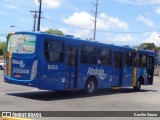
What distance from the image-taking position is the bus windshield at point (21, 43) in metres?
16.1

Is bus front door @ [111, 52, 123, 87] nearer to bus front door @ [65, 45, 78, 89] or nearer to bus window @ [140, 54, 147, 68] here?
bus window @ [140, 54, 147, 68]

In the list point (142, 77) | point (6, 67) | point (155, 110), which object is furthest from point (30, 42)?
point (142, 77)

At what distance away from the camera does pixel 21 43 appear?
1662cm

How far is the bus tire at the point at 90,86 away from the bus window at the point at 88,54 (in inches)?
37.6

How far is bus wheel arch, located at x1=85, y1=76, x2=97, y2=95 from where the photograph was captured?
1885 centimetres

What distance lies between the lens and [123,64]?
21.8 metres

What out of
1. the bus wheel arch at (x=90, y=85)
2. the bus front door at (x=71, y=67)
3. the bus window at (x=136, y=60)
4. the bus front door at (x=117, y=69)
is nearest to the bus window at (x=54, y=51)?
the bus front door at (x=71, y=67)

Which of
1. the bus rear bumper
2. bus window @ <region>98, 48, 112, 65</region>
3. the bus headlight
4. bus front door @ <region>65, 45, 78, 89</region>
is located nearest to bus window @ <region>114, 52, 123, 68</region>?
bus window @ <region>98, 48, 112, 65</region>

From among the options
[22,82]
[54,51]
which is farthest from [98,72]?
[22,82]

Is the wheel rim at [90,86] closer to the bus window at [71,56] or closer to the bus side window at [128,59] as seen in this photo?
the bus window at [71,56]

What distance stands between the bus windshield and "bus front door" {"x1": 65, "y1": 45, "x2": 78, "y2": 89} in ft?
6.08

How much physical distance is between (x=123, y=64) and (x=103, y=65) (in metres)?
2.24

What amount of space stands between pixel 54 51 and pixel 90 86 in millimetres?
3620

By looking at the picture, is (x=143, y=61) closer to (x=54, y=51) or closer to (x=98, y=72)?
(x=98, y=72)
